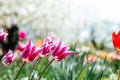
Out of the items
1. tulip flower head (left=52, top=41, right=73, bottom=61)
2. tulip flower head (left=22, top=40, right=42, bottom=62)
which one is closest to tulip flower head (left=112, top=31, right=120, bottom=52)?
tulip flower head (left=52, top=41, right=73, bottom=61)

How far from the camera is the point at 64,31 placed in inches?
860

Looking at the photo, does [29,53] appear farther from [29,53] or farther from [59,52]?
[59,52]

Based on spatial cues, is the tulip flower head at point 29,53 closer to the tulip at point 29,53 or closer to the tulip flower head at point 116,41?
the tulip at point 29,53

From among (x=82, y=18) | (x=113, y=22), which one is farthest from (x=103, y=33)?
(x=82, y=18)

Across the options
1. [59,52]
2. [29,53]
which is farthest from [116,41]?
[29,53]

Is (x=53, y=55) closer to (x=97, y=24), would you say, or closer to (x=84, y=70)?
(x=84, y=70)

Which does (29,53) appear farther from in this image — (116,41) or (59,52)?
(116,41)

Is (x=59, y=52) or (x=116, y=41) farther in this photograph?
(x=116, y=41)

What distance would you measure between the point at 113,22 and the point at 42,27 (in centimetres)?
3201

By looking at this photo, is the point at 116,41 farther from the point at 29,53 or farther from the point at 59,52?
the point at 29,53

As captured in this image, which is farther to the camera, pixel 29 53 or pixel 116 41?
pixel 116 41

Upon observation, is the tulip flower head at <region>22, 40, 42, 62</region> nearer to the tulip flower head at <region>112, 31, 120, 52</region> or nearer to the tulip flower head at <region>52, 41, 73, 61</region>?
the tulip flower head at <region>52, 41, 73, 61</region>

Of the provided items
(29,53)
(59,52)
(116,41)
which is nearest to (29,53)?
(29,53)

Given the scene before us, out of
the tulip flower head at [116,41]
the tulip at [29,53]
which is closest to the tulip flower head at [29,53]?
the tulip at [29,53]
